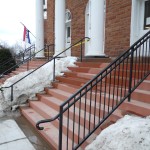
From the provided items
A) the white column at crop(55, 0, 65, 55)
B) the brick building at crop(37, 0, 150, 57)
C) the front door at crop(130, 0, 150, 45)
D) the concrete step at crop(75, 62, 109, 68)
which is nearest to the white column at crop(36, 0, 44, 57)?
the brick building at crop(37, 0, 150, 57)

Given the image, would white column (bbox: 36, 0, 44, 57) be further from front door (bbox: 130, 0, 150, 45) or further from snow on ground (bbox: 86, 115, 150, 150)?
snow on ground (bbox: 86, 115, 150, 150)

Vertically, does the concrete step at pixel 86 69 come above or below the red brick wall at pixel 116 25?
below

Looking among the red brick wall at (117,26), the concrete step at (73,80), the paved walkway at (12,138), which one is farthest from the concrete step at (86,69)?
the paved walkway at (12,138)

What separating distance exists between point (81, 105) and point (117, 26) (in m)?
4.36

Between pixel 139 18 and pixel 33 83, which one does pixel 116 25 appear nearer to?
pixel 139 18

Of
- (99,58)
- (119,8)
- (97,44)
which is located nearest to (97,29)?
(97,44)

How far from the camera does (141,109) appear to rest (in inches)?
149

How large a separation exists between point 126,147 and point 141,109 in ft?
3.90

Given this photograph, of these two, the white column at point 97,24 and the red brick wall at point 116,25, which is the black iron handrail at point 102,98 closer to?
the white column at point 97,24

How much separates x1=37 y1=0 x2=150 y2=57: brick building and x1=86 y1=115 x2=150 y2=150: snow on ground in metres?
4.49

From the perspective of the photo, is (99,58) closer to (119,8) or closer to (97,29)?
(97,29)

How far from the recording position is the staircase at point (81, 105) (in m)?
4.10

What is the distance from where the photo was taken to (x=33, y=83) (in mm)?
8305

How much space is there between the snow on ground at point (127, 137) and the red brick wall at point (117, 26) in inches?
209
